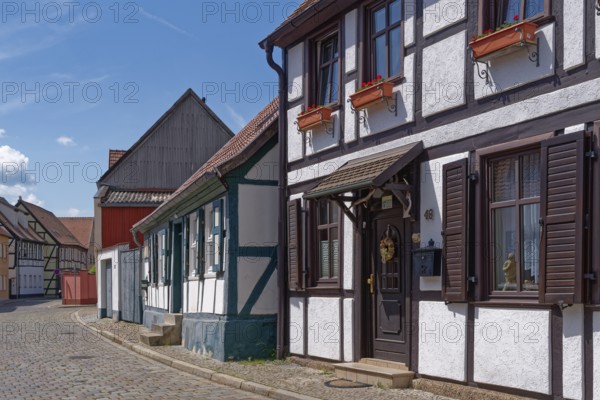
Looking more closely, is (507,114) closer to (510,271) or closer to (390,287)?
(510,271)

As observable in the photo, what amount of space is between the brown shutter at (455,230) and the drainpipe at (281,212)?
190 inches

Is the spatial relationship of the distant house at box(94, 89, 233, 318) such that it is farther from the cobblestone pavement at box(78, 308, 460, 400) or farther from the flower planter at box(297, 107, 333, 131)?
the flower planter at box(297, 107, 333, 131)

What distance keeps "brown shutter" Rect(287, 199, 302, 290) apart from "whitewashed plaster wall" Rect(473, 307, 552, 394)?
4.70 m

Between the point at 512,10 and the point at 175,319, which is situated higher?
the point at 512,10

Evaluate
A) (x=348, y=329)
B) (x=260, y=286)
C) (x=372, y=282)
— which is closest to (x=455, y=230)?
(x=372, y=282)

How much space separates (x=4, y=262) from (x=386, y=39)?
207ft

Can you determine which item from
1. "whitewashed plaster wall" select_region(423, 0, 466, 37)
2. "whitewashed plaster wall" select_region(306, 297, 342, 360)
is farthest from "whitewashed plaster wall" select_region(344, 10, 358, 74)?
"whitewashed plaster wall" select_region(306, 297, 342, 360)

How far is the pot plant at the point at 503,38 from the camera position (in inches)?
340

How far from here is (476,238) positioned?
9430mm

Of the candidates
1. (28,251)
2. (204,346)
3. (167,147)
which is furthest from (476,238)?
(28,251)

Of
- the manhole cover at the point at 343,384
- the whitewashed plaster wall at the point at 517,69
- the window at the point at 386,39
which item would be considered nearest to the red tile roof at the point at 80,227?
the window at the point at 386,39

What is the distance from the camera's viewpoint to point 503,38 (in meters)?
8.92

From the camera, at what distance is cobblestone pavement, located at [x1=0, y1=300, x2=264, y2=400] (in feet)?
36.9

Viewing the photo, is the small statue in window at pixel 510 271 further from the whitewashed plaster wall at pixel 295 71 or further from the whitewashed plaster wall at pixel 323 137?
the whitewashed plaster wall at pixel 295 71
